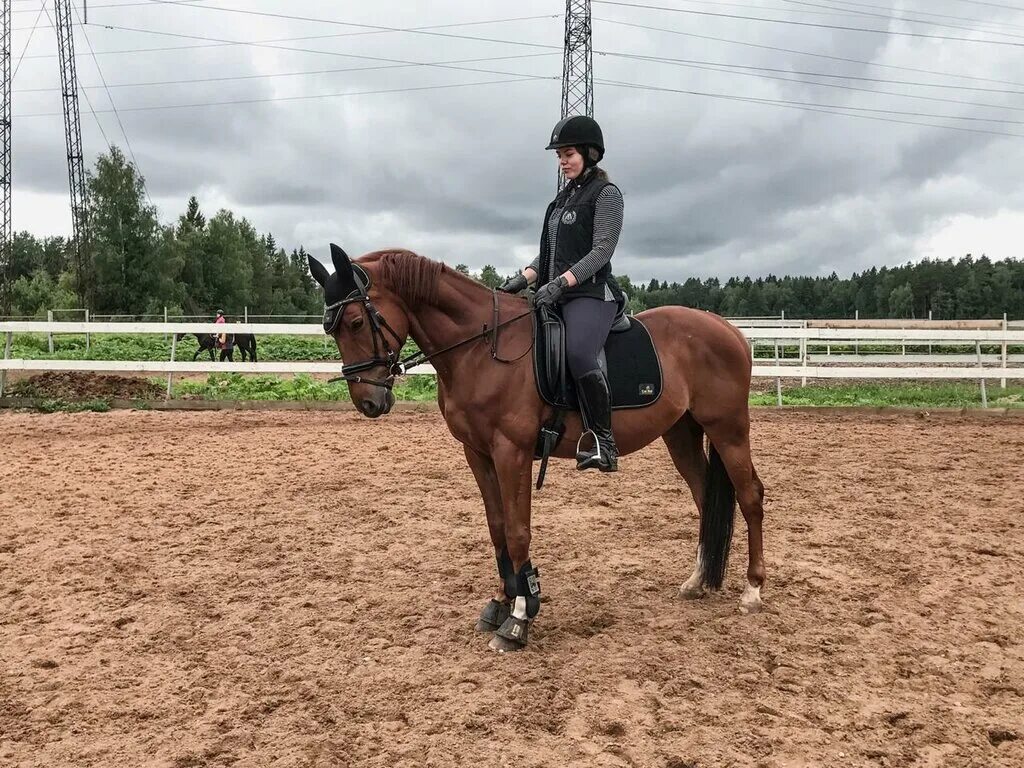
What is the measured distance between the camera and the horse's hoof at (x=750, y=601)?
13.4 ft

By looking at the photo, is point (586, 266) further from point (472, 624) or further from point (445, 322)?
point (472, 624)

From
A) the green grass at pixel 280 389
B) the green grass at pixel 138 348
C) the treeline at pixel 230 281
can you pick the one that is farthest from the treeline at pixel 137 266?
the green grass at pixel 280 389

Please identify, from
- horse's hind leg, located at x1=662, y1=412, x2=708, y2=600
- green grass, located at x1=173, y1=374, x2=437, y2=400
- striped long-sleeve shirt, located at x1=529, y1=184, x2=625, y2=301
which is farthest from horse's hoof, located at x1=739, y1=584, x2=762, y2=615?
green grass, located at x1=173, y1=374, x2=437, y2=400

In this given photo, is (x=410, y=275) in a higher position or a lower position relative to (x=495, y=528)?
higher

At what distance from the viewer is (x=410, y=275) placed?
146 inches

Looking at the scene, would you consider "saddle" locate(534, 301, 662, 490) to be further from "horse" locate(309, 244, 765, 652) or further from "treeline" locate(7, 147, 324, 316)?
"treeline" locate(7, 147, 324, 316)

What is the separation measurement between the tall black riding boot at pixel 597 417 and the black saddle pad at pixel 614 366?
0.30 ft

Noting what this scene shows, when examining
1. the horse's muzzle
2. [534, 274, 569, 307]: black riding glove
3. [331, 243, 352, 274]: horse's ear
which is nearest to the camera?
[331, 243, 352, 274]: horse's ear

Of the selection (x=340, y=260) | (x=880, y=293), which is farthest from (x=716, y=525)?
(x=880, y=293)

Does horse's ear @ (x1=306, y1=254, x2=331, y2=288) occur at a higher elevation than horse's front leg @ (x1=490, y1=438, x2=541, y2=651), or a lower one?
higher

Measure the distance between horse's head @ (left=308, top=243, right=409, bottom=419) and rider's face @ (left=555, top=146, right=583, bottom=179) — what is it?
4.34 ft

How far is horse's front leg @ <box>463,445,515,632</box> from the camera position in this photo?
12.8 ft

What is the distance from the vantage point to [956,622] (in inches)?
149

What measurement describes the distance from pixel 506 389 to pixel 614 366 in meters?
0.74
